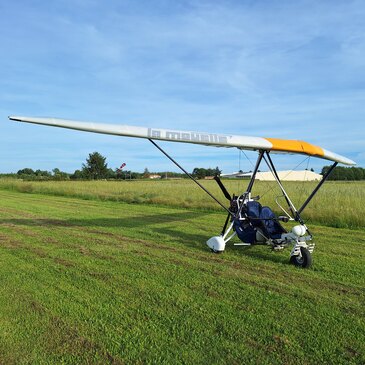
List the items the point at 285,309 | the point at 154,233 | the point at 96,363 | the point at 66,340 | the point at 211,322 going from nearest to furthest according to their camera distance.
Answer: the point at 96,363, the point at 66,340, the point at 211,322, the point at 285,309, the point at 154,233

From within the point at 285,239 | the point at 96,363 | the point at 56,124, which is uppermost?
the point at 56,124

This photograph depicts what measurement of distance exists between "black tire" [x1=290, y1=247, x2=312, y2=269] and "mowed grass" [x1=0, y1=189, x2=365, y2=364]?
0.46ft

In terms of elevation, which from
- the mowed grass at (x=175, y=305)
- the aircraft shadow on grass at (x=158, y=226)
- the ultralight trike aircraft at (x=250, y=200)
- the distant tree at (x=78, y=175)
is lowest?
the mowed grass at (x=175, y=305)

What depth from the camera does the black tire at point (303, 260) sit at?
6402mm

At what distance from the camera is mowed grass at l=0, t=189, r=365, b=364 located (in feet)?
11.1

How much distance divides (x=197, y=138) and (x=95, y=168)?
256 ft

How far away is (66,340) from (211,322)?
5.17ft

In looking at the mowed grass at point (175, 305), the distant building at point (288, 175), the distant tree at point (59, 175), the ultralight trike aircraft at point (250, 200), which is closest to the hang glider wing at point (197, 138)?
the ultralight trike aircraft at point (250, 200)

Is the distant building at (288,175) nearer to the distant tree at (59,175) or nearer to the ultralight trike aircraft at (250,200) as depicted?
the ultralight trike aircraft at (250,200)

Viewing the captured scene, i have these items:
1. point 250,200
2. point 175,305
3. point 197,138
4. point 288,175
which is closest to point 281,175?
point 288,175

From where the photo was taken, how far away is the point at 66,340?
11.8ft

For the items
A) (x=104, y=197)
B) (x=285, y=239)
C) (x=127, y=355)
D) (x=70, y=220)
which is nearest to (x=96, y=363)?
(x=127, y=355)

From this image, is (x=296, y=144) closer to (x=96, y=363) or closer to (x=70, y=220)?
(x=96, y=363)

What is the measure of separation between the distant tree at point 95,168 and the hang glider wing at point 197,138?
7753 centimetres
